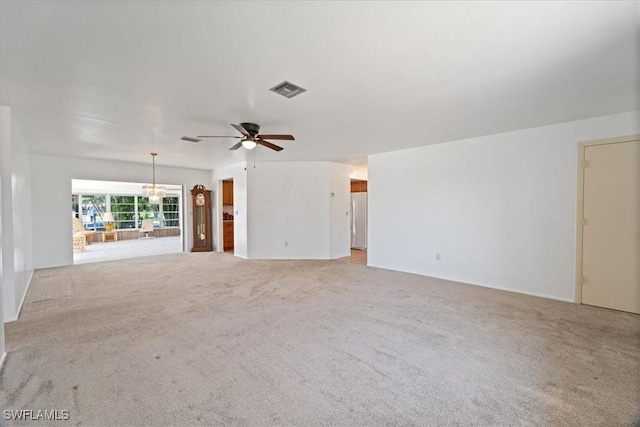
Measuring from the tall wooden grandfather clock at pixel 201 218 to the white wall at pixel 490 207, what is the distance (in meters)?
5.17

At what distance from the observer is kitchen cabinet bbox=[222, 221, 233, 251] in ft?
28.4

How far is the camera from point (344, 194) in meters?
7.34

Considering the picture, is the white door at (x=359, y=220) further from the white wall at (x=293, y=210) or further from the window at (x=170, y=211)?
the window at (x=170, y=211)

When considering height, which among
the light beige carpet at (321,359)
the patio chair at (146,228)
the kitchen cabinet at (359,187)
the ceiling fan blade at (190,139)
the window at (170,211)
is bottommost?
the light beige carpet at (321,359)

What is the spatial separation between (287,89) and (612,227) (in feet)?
14.1

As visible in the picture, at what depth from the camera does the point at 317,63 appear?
2297mm

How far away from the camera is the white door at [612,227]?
3.48m

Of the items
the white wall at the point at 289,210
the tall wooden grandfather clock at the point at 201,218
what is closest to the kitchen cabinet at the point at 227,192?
the tall wooden grandfather clock at the point at 201,218

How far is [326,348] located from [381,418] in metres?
0.91

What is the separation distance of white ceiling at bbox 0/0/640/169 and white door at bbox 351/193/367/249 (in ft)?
14.7

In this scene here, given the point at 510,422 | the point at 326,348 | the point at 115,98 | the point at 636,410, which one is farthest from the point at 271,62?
the point at 636,410

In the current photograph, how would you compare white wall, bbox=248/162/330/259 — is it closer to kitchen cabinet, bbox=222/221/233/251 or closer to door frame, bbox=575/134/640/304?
kitchen cabinet, bbox=222/221/233/251

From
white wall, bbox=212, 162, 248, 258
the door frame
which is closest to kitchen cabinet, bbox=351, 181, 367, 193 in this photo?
white wall, bbox=212, 162, 248, 258

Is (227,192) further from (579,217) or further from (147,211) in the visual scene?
(579,217)
